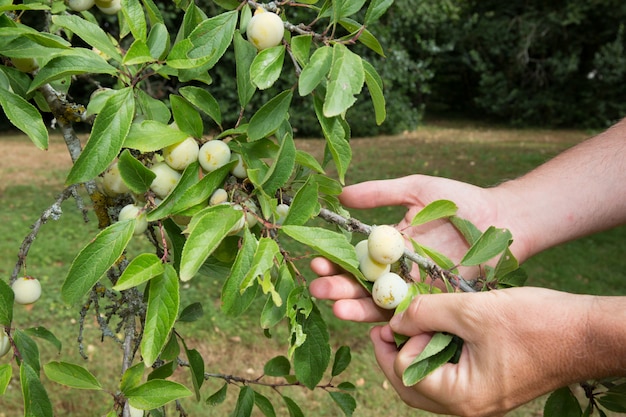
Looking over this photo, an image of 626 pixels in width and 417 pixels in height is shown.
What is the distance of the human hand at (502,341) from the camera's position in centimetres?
100

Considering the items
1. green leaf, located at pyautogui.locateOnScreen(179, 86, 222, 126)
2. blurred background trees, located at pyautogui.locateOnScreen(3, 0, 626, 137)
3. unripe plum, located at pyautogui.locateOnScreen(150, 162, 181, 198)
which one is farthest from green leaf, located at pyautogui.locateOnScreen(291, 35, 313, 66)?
blurred background trees, located at pyautogui.locateOnScreen(3, 0, 626, 137)

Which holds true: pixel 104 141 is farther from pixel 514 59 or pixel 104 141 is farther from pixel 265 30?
pixel 514 59

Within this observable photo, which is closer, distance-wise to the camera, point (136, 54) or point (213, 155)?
point (136, 54)

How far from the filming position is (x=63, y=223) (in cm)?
555

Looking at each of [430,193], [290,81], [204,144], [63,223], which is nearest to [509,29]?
[290,81]

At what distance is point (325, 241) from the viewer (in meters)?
0.86

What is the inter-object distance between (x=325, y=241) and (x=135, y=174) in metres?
0.30

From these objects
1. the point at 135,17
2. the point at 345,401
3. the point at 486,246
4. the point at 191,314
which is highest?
the point at 135,17

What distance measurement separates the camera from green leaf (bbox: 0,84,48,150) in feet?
2.83

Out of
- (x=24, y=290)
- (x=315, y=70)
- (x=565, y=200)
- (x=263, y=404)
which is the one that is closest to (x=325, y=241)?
(x=315, y=70)

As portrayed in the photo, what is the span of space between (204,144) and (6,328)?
455mm

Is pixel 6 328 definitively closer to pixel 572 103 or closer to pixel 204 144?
pixel 204 144

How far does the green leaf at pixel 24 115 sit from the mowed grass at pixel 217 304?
11.0 inches

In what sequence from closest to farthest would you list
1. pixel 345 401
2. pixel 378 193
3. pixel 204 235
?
pixel 204 235 < pixel 345 401 < pixel 378 193
